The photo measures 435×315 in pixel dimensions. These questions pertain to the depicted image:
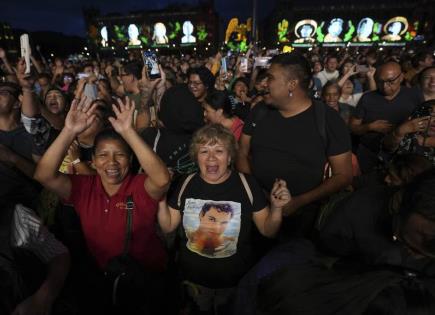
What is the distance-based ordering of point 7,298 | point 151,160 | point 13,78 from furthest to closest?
1. point 13,78
2. point 151,160
3. point 7,298

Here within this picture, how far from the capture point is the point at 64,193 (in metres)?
2.10

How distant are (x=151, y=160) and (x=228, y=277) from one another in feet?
3.38

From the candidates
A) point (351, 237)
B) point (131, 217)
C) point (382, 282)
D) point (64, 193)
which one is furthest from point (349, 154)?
point (64, 193)

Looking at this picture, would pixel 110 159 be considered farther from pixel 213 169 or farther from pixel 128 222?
pixel 213 169

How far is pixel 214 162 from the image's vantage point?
7.07 ft

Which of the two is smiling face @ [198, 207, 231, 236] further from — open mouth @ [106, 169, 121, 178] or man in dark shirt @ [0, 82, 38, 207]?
man in dark shirt @ [0, 82, 38, 207]

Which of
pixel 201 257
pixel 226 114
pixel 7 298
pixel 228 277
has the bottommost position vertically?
pixel 228 277

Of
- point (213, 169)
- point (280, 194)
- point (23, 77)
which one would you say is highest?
point (23, 77)

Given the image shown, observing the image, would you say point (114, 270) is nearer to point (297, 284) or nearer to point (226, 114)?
point (297, 284)

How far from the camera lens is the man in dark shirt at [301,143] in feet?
7.80

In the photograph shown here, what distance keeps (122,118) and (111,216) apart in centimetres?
74

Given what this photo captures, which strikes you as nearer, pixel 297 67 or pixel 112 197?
pixel 112 197

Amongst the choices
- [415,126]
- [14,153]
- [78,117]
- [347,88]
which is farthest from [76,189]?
[347,88]

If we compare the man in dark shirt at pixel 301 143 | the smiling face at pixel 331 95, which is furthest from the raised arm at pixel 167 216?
the smiling face at pixel 331 95
